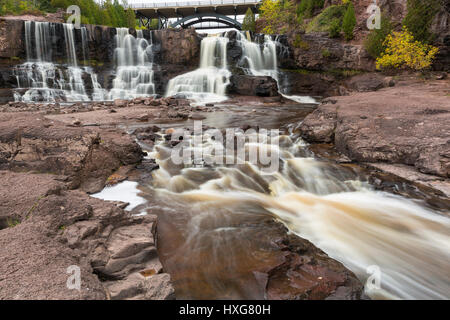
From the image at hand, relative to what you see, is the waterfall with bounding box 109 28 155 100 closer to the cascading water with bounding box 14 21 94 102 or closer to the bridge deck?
the cascading water with bounding box 14 21 94 102

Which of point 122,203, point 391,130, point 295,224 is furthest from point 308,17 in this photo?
point 122,203

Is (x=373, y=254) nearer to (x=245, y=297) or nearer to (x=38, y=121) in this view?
(x=245, y=297)

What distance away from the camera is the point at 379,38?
55.8 feet

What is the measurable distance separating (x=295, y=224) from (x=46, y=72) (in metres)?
21.8

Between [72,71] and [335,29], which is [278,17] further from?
[72,71]

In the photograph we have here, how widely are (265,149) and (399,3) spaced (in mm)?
18469

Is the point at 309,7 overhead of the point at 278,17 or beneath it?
beneath

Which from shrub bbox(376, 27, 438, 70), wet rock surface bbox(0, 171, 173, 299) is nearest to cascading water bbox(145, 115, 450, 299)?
wet rock surface bbox(0, 171, 173, 299)

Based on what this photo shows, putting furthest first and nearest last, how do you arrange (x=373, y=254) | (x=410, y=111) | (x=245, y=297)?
1. (x=410, y=111)
2. (x=373, y=254)
3. (x=245, y=297)

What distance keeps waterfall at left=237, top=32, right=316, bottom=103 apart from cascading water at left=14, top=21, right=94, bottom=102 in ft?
42.9

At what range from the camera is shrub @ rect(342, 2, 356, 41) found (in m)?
20.3

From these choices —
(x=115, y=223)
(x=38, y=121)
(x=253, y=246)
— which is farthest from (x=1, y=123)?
(x=253, y=246)

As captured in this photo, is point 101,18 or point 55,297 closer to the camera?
point 55,297

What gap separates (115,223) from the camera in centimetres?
325
